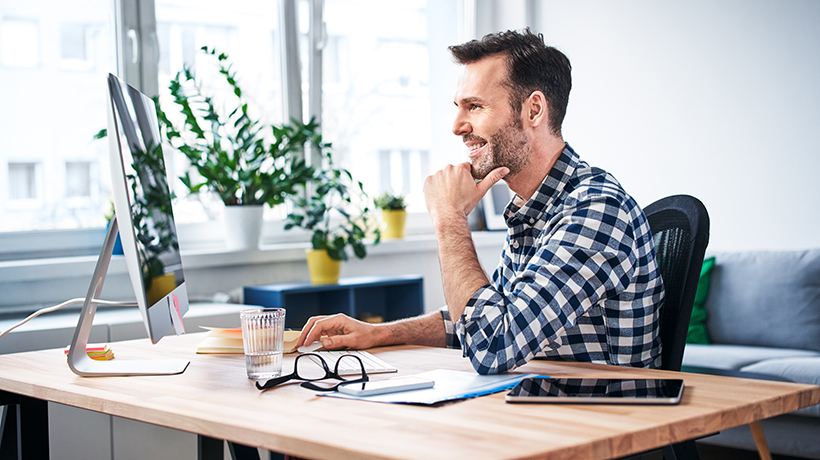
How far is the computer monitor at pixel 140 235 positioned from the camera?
1192 millimetres

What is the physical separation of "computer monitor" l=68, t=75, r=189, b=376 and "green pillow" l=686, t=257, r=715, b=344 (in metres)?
2.48

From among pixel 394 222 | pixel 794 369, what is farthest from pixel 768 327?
pixel 394 222

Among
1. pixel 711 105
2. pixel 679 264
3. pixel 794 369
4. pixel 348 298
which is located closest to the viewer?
pixel 679 264

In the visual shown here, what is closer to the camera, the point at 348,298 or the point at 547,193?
the point at 547,193

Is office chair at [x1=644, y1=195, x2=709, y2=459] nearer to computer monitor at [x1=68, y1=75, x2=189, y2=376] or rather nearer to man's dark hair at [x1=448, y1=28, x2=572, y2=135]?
man's dark hair at [x1=448, y1=28, x2=572, y2=135]

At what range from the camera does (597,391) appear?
42.8 inches

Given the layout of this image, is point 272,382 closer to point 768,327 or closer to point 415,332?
point 415,332

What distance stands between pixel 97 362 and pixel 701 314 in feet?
8.95

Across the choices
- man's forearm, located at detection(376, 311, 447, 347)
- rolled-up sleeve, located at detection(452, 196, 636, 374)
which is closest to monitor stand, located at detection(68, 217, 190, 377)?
man's forearm, located at detection(376, 311, 447, 347)

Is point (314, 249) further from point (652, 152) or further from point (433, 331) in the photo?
point (652, 152)

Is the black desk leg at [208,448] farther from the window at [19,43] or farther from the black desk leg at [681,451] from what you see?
the window at [19,43]

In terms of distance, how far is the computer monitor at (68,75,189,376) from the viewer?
1192 mm

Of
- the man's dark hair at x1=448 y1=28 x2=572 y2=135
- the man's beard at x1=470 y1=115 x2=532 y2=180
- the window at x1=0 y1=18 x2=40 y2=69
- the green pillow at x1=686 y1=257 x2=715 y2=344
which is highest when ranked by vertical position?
the window at x1=0 y1=18 x2=40 y2=69

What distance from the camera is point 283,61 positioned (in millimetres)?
3729
